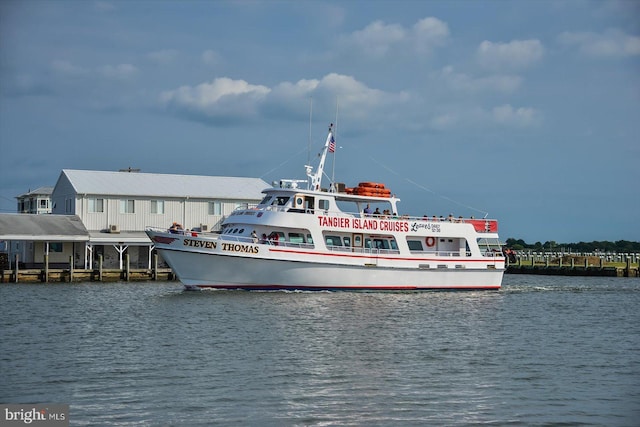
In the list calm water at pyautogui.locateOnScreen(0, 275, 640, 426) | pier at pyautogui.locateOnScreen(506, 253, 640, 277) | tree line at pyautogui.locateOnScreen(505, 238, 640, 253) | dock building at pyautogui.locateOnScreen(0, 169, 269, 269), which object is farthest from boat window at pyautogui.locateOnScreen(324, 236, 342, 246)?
tree line at pyautogui.locateOnScreen(505, 238, 640, 253)

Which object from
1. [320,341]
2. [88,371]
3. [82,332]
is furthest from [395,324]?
[88,371]

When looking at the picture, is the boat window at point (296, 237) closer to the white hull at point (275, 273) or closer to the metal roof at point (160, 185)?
the white hull at point (275, 273)

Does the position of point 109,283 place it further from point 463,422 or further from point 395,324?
point 463,422

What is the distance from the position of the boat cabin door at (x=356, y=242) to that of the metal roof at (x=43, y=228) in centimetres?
1970

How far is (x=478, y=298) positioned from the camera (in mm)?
40219

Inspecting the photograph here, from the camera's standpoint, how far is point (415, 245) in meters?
42.4

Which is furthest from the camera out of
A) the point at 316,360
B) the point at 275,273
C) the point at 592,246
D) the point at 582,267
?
the point at 592,246

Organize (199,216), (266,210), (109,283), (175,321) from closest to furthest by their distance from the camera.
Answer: (175,321)
(266,210)
(109,283)
(199,216)

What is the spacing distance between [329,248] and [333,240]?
554 millimetres

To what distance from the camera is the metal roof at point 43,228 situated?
50578mm

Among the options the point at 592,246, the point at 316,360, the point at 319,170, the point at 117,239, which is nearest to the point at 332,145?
the point at 319,170

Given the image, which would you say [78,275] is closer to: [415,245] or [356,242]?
[356,242]

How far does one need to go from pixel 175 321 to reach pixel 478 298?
16.9m

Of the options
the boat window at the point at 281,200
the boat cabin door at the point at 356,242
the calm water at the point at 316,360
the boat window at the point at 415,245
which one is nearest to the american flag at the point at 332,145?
the boat window at the point at 281,200
